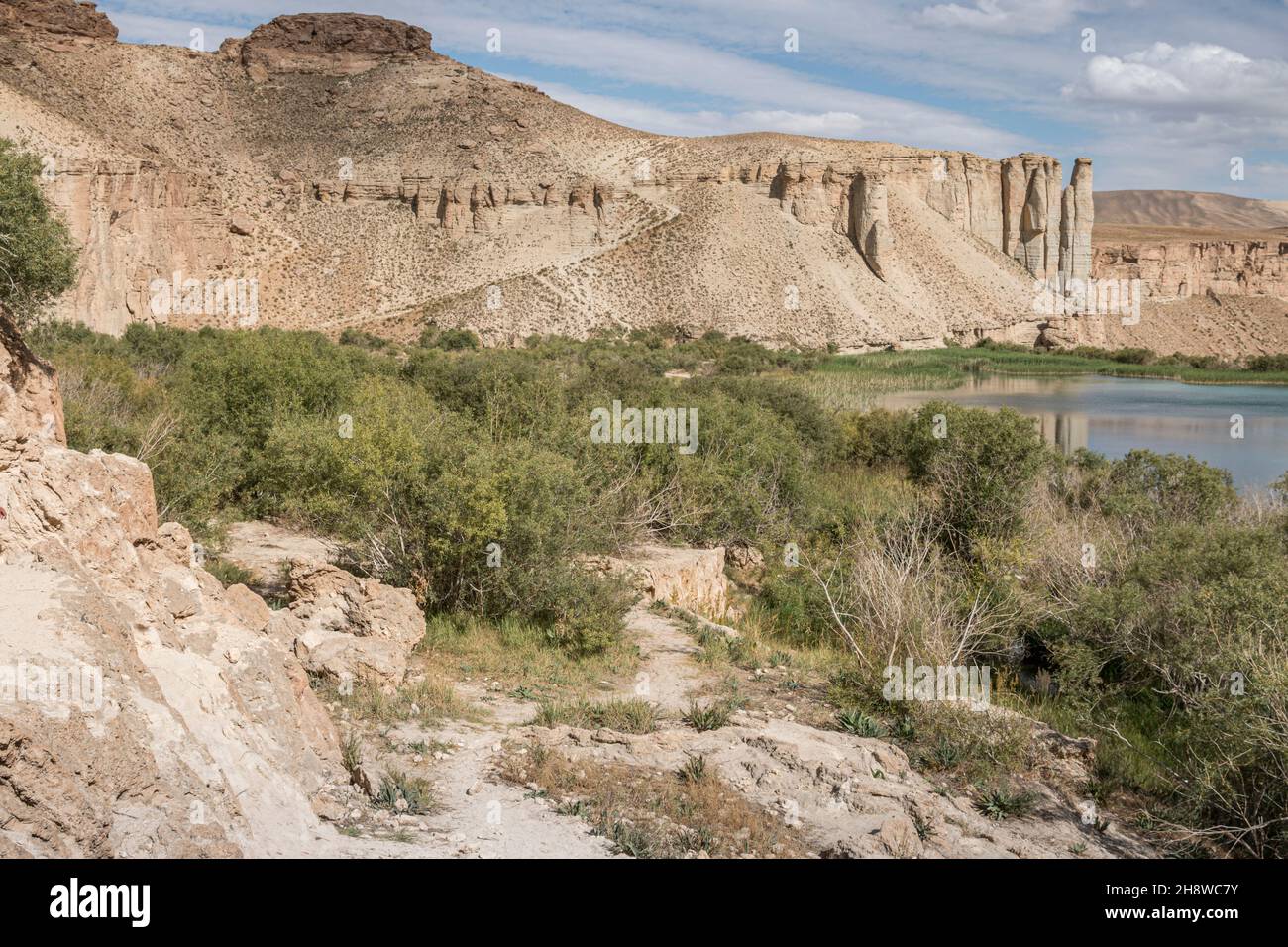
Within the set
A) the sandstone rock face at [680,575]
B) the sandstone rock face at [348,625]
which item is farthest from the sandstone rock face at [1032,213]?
the sandstone rock face at [348,625]

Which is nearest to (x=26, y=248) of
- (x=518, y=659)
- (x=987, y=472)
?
(x=518, y=659)

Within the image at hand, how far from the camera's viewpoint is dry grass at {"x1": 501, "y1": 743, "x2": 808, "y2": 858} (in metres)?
5.93

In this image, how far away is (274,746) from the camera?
5727 millimetres

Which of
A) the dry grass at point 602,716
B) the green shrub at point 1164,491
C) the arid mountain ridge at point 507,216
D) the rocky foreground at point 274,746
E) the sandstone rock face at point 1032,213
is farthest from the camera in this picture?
the sandstone rock face at point 1032,213

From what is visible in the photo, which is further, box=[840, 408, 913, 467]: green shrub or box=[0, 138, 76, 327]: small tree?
box=[840, 408, 913, 467]: green shrub

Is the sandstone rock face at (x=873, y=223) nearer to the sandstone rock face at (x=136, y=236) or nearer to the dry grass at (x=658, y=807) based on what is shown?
the sandstone rock face at (x=136, y=236)

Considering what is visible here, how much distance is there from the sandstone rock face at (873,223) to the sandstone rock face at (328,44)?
46260 millimetres

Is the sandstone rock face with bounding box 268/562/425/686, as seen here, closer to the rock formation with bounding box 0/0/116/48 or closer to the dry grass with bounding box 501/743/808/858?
the dry grass with bounding box 501/743/808/858

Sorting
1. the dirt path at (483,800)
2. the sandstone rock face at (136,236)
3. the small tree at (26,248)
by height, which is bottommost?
the dirt path at (483,800)

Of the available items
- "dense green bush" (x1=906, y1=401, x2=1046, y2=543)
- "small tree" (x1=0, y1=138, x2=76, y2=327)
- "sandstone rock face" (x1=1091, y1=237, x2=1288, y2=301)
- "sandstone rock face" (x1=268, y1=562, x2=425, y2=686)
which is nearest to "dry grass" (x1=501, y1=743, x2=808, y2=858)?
"sandstone rock face" (x1=268, y1=562, x2=425, y2=686)

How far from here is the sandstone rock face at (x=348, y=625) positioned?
8078mm

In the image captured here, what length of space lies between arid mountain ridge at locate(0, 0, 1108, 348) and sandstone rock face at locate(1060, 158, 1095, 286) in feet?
0.58

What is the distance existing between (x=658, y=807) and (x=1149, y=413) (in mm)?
38437

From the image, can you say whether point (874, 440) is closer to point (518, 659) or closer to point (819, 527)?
point (819, 527)
